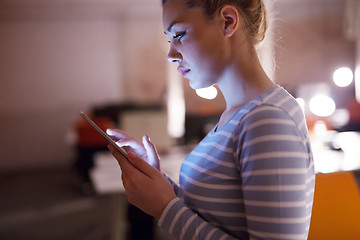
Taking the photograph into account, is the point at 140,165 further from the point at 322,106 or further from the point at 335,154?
the point at 322,106

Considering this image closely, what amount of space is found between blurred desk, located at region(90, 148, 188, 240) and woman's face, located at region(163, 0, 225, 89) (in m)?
1.19

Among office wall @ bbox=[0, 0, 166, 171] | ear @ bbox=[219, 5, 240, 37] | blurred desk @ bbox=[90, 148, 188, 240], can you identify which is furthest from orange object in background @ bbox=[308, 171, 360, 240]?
office wall @ bbox=[0, 0, 166, 171]

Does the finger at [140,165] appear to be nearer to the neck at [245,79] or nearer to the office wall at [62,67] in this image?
the neck at [245,79]

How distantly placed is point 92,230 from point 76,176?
2425 mm

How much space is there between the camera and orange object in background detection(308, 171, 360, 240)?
1.08 meters

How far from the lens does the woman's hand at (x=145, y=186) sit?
671 mm

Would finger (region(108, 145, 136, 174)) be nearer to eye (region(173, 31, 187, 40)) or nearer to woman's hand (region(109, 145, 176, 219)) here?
woman's hand (region(109, 145, 176, 219))

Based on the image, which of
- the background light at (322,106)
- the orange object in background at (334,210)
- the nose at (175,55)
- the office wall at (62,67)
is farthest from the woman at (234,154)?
the office wall at (62,67)

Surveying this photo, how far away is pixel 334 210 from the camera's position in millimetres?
1098

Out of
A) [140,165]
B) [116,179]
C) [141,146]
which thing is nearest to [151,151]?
[141,146]

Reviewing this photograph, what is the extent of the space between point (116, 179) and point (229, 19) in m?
1.44

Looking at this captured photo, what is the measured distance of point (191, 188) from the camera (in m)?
0.69

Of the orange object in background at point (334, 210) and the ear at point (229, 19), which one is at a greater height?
the ear at point (229, 19)

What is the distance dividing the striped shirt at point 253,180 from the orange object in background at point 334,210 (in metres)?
0.49
